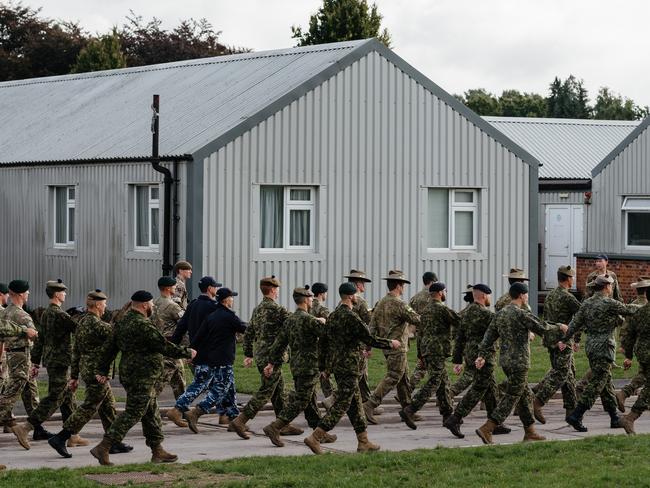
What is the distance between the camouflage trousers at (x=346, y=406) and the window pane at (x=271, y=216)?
11.8m

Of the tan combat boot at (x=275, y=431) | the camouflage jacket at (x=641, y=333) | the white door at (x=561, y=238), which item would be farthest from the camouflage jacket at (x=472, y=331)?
the white door at (x=561, y=238)

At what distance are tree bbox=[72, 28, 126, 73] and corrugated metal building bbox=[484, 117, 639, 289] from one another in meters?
17.6

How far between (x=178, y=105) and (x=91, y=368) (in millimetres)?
15134

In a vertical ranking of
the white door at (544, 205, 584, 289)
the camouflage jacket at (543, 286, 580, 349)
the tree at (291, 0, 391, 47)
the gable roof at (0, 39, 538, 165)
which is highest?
the tree at (291, 0, 391, 47)

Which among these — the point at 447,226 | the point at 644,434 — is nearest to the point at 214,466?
the point at 644,434

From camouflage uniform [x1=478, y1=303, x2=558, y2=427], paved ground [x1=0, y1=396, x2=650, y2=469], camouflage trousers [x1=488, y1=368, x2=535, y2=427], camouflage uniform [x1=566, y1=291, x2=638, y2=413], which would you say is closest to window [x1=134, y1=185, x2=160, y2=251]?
paved ground [x1=0, y1=396, x2=650, y2=469]

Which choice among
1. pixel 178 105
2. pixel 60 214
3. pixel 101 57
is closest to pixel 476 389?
pixel 178 105

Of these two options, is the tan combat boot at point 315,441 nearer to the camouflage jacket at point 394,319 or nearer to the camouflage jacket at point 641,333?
the camouflage jacket at point 394,319

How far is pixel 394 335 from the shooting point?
18656 mm

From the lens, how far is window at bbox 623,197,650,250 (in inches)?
1421

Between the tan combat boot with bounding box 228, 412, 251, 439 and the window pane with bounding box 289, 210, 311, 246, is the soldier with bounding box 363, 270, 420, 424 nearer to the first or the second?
the tan combat boot with bounding box 228, 412, 251, 439

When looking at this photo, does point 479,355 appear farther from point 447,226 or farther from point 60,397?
point 447,226

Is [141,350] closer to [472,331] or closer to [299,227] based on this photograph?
[472,331]

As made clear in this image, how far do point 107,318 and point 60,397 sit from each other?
458 inches
